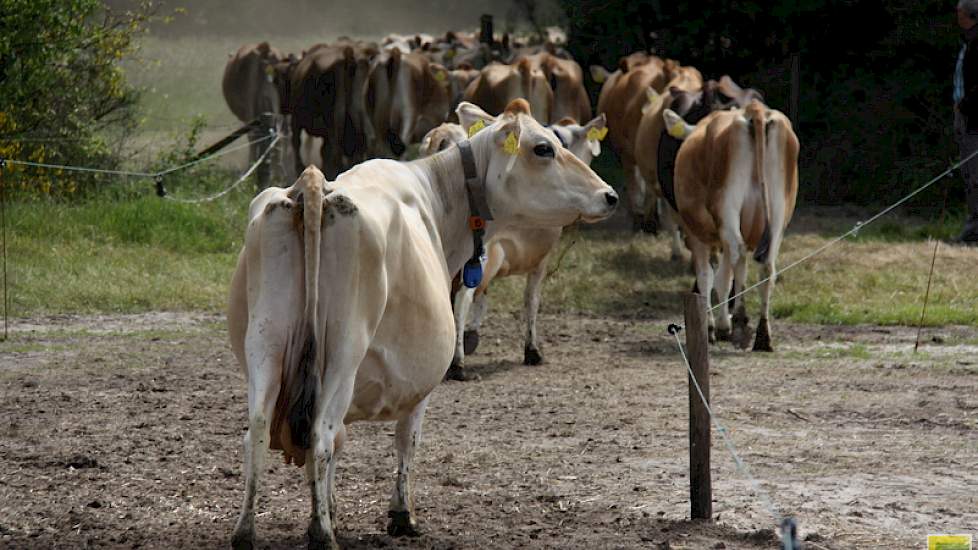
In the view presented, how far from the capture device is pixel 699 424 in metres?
6.58

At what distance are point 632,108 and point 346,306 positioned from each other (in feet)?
43.5

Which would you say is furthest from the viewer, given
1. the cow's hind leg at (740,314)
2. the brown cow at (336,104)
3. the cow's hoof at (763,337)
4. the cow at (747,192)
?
the brown cow at (336,104)

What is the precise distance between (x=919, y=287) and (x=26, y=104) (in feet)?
31.0

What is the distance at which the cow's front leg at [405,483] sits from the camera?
650 centimetres

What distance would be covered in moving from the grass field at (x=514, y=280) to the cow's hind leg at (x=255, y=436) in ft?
25.9

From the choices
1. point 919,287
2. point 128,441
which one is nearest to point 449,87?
point 919,287

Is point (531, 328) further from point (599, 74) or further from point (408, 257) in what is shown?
point (599, 74)

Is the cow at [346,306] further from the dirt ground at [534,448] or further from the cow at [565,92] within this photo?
the cow at [565,92]

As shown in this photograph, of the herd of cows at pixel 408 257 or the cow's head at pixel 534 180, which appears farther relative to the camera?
the cow's head at pixel 534 180

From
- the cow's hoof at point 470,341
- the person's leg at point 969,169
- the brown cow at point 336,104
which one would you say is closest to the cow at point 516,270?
the cow's hoof at point 470,341

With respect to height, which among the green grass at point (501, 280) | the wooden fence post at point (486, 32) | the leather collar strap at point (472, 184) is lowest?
the green grass at point (501, 280)

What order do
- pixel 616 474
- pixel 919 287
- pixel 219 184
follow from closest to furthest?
1. pixel 616 474
2. pixel 919 287
3. pixel 219 184

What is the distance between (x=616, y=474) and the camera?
7.72m

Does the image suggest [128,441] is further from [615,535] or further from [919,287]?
[919,287]
